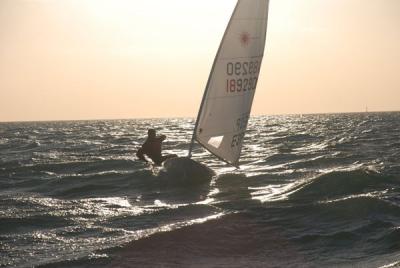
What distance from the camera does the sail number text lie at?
16784mm

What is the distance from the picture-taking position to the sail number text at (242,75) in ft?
55.1

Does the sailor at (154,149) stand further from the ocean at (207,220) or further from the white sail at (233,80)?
the white sail at (233,80)

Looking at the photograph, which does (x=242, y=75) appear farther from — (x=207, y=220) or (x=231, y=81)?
(x=207, y=220)

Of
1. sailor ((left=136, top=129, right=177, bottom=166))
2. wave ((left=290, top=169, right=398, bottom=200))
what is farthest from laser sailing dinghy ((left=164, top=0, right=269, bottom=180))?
wave ((left=290, top=169, right=398, bottom=200))

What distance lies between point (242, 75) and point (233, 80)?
42 cm

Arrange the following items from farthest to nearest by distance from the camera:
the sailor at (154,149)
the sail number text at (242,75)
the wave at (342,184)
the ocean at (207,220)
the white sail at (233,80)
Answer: the sailor at (154,149) < the sail number text at (242,75) < the white sail at (233,80) < the wave at (342,184) < the ocean at (207,220)

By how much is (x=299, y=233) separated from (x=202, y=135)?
7.88 m

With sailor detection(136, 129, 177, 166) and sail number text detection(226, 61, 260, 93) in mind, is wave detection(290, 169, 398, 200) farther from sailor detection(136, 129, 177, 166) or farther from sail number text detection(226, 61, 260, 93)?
sailor detection(136, 129, 177, 166)

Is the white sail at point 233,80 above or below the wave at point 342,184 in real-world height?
above

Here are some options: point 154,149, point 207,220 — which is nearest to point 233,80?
point 154,149

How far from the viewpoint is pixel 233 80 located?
55.7ft

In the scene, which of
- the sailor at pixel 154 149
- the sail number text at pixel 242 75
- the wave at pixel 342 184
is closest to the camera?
the wave at pixel 342 184

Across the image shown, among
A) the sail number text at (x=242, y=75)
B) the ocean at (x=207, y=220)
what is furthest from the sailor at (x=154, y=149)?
the sail number text at (x=242, y=75)

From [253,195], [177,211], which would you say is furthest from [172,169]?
[177,211]
